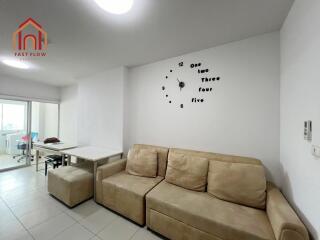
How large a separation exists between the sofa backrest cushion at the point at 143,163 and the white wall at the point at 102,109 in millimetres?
660

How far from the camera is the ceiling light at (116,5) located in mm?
1213

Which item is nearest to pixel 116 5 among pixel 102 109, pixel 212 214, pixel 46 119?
pixel 212 214

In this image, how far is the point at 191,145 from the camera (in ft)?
7.61

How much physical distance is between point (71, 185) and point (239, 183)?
94.7 inches

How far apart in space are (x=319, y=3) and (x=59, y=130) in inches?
242

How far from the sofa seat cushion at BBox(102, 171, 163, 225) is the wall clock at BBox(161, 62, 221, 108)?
4.76 feet

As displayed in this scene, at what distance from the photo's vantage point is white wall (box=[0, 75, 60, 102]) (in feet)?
11.6

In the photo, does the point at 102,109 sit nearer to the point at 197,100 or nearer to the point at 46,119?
the point at 197,100

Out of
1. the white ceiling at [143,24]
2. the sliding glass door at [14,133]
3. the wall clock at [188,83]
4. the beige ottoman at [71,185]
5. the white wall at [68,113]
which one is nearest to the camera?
the white ceiling at [143,24]

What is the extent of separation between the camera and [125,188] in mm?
1878

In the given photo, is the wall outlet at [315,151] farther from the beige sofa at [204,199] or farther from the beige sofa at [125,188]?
the beige sofa at [125,188]

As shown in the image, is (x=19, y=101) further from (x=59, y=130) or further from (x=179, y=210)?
(x=179, y=210)

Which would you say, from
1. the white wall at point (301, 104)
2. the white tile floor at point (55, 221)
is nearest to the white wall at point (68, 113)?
the white tile floor at point (55, 221)

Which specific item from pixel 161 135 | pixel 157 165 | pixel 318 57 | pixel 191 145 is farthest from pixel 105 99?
pixel 318 57
